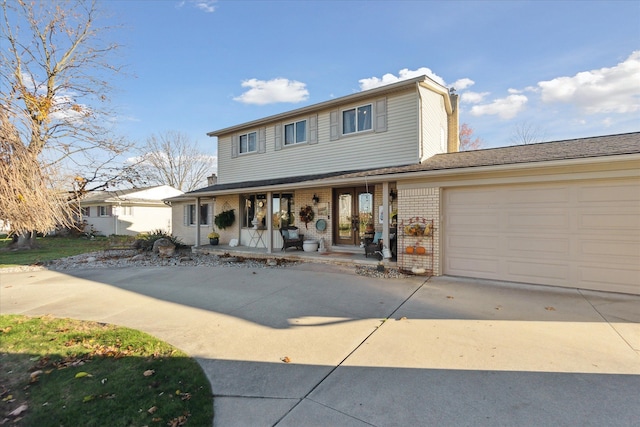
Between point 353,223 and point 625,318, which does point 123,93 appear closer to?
point 353,223

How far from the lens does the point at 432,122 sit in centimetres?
1024

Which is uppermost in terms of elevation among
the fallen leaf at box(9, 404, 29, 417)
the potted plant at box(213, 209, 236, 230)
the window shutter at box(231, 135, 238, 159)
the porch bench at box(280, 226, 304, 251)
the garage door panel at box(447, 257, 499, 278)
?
the window shutter at box(231, 135, 238, 159)

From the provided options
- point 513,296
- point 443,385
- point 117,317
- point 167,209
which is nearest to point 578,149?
point 513,296

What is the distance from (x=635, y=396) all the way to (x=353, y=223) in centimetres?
826

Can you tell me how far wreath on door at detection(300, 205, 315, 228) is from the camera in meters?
11.3

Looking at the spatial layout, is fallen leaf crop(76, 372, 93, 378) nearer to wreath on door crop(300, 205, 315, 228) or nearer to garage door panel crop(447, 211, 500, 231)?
garage door panel crop(447, 211, 500, 231)

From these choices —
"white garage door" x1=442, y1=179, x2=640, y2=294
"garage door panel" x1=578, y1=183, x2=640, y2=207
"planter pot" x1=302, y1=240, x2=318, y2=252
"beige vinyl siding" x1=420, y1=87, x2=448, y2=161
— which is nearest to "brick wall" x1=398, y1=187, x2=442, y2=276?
"white garage door" x1=442, y1=179, x2=640, y2=294

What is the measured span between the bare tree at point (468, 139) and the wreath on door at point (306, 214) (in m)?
19.7

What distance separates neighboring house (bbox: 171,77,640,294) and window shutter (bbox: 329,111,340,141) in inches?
1.7

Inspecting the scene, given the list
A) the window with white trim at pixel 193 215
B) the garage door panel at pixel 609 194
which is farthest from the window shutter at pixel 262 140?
the garage door panel at pixel 609 194

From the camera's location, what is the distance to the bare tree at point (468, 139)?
25.6 metres

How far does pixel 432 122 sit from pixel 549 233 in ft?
17.4

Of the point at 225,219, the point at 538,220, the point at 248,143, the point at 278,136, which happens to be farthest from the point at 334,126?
the point at 538,220

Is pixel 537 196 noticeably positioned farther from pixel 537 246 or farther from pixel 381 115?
pixel 381 115
